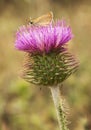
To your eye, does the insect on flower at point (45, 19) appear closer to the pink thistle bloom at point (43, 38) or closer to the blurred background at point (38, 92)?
the pink thistle bloom at point (43, 38)

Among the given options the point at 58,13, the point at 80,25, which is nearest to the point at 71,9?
the point at 58,13

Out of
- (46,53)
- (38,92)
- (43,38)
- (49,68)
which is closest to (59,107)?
(49,68)

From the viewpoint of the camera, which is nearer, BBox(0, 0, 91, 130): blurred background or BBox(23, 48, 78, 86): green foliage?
BBox(23, 48, 78, 86): green foliage

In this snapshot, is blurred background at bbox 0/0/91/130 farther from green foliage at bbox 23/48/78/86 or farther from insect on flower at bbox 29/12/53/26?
insect on flower at bbox 29/12/53/26

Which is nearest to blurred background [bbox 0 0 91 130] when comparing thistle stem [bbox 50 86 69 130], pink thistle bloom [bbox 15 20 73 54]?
thistle stem [bbox 50 86 69 130]

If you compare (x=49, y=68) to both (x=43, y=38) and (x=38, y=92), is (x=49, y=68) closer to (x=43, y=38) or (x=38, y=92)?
(x=43, y=38)

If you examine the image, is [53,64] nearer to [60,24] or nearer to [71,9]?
[60,24]

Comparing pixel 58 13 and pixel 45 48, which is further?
pixel 58 13

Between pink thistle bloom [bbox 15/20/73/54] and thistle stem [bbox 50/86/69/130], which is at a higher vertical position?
pink thistle bloom [bbox 15/20/73/54]
